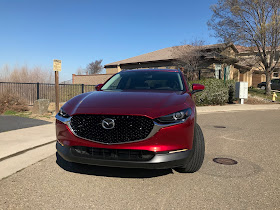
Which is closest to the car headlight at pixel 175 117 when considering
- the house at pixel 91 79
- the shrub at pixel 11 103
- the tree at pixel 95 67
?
the shrub at pixel 11 103

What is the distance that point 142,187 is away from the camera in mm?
3348

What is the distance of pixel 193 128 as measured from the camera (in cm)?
336

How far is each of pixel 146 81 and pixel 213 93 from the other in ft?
44.8

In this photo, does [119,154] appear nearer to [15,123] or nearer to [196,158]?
[196,158]

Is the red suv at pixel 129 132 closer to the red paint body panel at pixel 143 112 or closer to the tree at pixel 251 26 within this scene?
the red paint body panel at pixel 143 112

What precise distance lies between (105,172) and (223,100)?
15698mm

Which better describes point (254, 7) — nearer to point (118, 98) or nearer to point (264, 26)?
point (264, 26)

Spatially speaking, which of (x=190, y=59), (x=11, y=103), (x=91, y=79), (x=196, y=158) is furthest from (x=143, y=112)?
(x=91, y=79)

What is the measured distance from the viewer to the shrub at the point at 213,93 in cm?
1723

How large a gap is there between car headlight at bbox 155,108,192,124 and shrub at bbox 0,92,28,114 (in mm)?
10187

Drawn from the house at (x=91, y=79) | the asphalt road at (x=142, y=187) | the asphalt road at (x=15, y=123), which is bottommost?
the asphalt road at (x=142, y=187)

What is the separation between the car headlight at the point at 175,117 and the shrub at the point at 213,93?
14.2m

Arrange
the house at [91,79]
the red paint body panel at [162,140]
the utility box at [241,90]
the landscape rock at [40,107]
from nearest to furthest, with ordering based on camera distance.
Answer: the red paint body panel at [162,140] → the landscape rock at [40,107] → the utility box at [241,90] → the house at [91,79]

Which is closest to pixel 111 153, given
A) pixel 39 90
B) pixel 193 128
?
pixel 193 128
